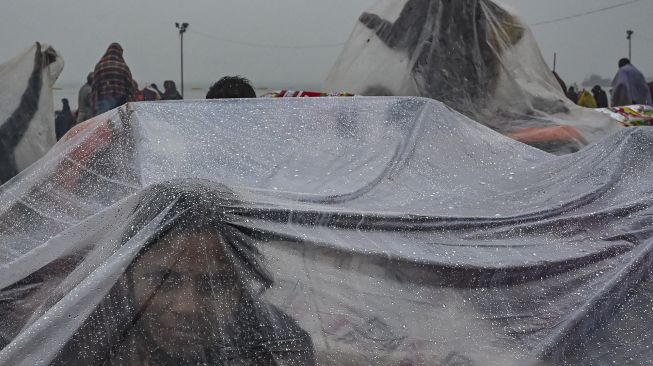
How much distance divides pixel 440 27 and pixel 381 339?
4.03m

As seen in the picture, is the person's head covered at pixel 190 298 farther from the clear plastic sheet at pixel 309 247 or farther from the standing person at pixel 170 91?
the standing person at pixel 170 91

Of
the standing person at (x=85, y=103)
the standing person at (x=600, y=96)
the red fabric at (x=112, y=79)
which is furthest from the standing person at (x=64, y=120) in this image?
the standing person at (x=600, y=96)

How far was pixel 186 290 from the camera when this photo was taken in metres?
1.99

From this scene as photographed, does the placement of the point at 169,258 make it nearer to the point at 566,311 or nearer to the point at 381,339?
the point at 381,339

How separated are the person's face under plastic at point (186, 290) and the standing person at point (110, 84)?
5900 mm

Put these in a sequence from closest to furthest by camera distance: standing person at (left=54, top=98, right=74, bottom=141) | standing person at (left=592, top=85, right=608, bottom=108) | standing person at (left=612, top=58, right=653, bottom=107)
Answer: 1. standing person at (left=612, top=58, right=653, bottom=107)
2. standing person at (left=54, top=98, right=74, bottom=141)
3. standing person at (left=592, top=85, right=608, bottom=108)

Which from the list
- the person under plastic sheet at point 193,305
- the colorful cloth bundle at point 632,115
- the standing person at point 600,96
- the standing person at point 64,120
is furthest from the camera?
the standing person at point 600,96

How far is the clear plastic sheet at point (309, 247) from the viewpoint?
197 cm

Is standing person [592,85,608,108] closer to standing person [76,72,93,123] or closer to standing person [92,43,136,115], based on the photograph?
standing person [76,72,93,123]

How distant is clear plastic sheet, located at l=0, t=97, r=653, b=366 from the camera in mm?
1975

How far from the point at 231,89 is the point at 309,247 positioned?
2727 mm

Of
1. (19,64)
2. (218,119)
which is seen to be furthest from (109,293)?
(19,64)

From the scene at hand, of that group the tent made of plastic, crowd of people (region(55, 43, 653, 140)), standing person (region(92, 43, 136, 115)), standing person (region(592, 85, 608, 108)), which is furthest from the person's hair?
standing person (region(592, 85, 608, 108))

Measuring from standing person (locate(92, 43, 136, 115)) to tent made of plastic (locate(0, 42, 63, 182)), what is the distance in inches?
24.6
